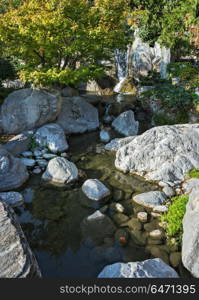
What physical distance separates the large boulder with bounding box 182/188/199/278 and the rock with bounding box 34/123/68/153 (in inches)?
249

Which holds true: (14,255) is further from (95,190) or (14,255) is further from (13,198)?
(95,190)

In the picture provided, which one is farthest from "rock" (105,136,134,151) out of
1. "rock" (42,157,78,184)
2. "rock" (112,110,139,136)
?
"rock" (42,157,78,184)

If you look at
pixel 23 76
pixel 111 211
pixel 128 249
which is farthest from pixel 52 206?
pixel 23 76

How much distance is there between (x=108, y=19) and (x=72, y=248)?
10.0 meters

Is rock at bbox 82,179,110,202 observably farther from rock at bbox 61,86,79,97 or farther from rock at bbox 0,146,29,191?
rock at bbox 61,86,79,97

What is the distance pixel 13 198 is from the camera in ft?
24.7

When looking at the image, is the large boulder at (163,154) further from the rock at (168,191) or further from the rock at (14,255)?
the rock at (14,255)

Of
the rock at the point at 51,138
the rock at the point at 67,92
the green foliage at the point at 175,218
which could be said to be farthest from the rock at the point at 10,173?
the rock at the point at 67,92

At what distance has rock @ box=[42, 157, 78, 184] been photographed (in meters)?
8.48

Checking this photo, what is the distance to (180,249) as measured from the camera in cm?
600

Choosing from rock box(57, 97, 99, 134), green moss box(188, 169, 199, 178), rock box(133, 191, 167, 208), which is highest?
rock box(57, 97, 99, 134)

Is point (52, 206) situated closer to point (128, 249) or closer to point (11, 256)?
point (128, 249)

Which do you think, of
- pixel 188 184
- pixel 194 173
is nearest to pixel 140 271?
pixel 188 184

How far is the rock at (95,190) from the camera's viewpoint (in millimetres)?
7754
